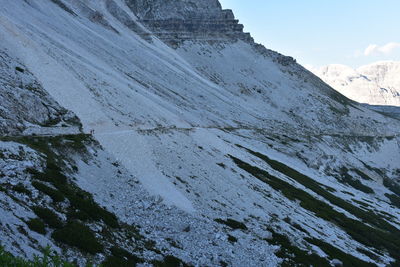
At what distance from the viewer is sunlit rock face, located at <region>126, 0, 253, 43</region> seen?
6619 inches

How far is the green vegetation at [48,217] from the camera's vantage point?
66.6 feet

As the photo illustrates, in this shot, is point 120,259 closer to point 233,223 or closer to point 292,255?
point 233,223

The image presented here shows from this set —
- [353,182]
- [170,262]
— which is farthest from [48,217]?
[353,182]

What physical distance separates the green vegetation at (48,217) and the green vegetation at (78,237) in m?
0.47

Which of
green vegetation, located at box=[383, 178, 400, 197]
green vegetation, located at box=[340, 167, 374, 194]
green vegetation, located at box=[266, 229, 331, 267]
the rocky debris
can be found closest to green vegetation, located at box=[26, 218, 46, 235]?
the rocky debris

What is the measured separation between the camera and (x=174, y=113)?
79.1 metres

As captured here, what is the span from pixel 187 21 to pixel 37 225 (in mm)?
167699

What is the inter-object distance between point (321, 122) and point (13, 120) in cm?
13445

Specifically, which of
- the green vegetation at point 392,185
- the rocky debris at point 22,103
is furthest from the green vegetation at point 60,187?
the green vegetation at point 392,185

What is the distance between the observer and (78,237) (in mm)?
20281

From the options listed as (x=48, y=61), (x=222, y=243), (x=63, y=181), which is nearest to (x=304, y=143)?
(x=48, y=61)

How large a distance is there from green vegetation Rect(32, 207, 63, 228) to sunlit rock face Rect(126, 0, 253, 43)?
149 m

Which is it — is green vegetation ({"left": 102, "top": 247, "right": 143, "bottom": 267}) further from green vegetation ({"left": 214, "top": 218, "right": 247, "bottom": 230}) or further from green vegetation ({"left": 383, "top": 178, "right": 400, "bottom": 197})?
green vegetation ({"left": 383, "top": 178, "right": 400, "bottom": 197})

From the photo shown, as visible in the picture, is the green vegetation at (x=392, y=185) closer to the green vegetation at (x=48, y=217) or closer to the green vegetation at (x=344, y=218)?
the green vegetation at (x=344, y=218)
